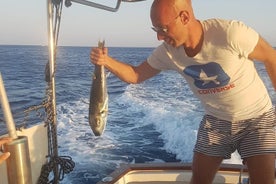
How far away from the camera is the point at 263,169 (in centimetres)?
281

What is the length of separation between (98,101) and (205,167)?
1.14m

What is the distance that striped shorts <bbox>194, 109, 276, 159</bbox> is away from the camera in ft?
9.43

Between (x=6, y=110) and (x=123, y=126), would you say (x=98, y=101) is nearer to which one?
(x=6, y=110)

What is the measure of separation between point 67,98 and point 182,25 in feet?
49.9

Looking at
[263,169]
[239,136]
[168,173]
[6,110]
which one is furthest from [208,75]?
[168,173]

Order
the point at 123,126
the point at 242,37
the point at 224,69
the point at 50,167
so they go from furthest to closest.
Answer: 1. the point at 123,126
2. the point at 50,167
3. the point at 224,69
4. the point at 242,37

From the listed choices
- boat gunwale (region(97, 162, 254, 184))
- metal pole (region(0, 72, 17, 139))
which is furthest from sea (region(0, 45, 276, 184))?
metal pole (region(0, 72, 17, 139))

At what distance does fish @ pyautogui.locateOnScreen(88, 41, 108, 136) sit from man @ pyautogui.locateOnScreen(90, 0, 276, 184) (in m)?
0.10

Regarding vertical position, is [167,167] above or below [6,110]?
below

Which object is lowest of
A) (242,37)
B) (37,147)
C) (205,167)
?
(205,167)

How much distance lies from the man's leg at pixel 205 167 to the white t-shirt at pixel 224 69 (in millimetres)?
395

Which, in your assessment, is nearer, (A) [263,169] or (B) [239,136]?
(A) [263,169]

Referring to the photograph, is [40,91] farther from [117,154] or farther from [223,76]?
[223,76]

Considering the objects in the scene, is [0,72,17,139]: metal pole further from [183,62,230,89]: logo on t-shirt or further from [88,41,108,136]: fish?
[183,62,230,89]: logo on t-shirt
